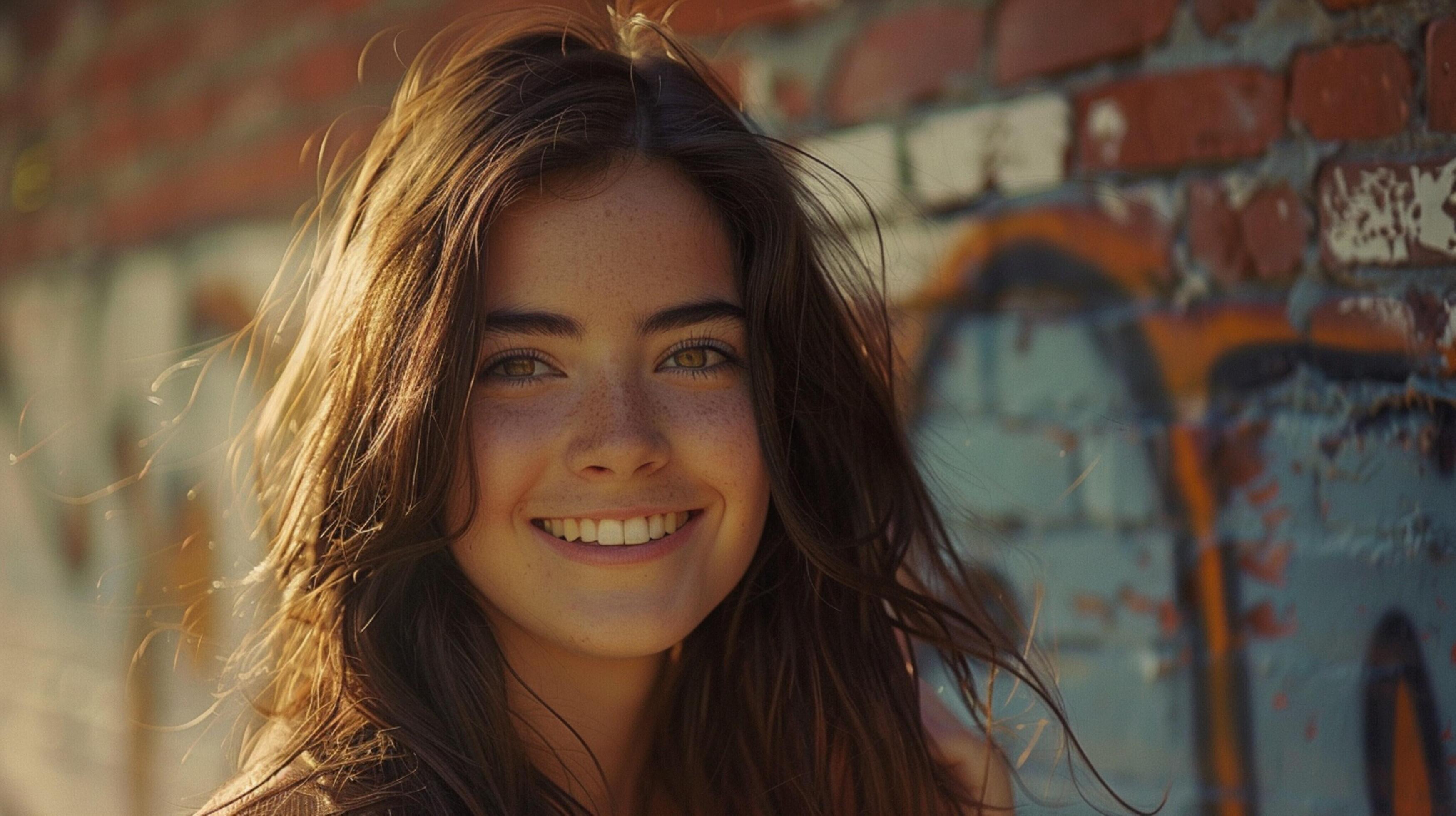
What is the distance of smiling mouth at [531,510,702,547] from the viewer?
4.77 feet

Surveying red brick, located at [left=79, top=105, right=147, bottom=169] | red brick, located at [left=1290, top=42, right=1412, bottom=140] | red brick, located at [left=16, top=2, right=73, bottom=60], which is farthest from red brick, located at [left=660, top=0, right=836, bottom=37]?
red brick, located at [left=16, top=2, right=73, bottom=60]

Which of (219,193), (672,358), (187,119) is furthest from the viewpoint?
(187,119)

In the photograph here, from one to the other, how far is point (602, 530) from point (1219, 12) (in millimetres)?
967

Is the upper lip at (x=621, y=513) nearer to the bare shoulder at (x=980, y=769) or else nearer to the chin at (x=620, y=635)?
the chin at (x=620, y=635)

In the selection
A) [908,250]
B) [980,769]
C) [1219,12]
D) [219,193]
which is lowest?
[980,769]

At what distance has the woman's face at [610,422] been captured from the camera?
1.41 meters

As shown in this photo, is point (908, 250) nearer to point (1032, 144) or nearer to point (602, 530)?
point (1032, 144)

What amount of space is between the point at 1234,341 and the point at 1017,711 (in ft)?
2.60

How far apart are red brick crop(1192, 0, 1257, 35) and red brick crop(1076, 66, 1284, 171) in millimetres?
53

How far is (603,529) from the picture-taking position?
146 centimetres

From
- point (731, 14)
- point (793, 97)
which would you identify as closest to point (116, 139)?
point (731, 14)

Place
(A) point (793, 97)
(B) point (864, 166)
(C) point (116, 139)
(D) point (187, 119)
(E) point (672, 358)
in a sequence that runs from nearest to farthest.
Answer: (E) point (672, 358), (B) point (864, 166), (A) point (793, 97), (D) point (187, 119), (C) point (116, 139)

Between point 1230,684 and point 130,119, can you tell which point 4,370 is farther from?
point 1230,684

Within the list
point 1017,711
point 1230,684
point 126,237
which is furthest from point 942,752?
point 126,237
